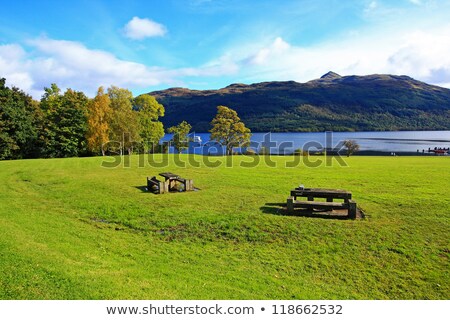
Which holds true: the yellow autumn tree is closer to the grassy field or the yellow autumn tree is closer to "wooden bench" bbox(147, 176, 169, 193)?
the grassy field

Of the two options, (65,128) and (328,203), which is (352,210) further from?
(65,128)

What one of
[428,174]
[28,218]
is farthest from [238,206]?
[428,174]

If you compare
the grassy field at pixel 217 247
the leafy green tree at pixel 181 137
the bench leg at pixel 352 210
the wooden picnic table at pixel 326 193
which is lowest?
the grassy field at pixel 217 247

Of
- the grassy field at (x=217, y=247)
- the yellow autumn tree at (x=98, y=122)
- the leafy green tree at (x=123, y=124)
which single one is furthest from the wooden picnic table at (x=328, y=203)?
the yellow autumn tree at (x=98, y=122)

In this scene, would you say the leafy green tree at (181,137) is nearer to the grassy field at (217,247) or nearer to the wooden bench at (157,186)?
the wooden bench at (157,186)

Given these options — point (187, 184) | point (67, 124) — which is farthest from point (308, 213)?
point (67, 124)

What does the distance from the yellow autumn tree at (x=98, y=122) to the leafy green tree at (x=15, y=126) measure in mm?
9450

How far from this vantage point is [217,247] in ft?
32.5

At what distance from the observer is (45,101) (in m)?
57.7

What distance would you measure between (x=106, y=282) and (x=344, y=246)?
7163 mm

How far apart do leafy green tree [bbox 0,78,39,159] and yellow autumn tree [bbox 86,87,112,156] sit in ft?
31.0

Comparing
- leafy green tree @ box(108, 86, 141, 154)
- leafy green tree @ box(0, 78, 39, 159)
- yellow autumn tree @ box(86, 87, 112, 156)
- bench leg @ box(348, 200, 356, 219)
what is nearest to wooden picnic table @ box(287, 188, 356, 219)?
bench leg @ box(348, 200, 356, 219)

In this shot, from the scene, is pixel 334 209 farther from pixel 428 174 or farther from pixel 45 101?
pixel 45 101

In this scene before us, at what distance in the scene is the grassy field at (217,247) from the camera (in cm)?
706
